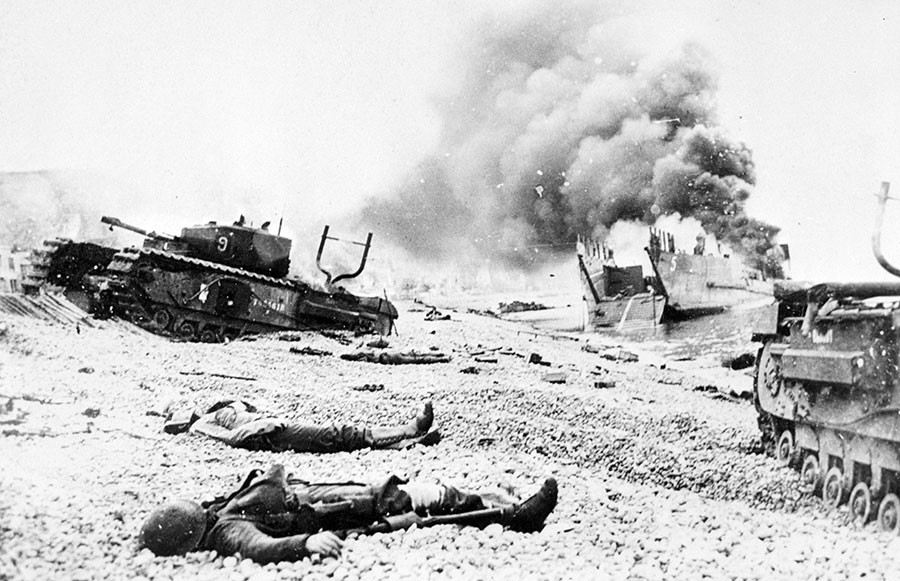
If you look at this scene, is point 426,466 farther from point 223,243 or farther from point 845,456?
point 223,243

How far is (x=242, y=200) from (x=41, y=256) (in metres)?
2.35

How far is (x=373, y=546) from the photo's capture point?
2.84 metres

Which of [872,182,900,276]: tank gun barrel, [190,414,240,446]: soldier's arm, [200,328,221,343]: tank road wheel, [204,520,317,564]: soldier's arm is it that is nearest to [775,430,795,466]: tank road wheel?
[872,182,900,276]: tank gun barrel

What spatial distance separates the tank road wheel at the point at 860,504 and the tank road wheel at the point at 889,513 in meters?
0.09

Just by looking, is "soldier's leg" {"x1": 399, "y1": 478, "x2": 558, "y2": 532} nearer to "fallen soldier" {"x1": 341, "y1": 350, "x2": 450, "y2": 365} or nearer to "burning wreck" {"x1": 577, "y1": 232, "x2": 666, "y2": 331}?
"fallen soldier" {"x1": 341, "y1": 350, "x2": 450, "y2": 365}

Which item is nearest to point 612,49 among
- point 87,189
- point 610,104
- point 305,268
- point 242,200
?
point 610,104

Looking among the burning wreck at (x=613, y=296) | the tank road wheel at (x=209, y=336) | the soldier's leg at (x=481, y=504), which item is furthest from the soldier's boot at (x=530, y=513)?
the tank road wheel at (x=209, y=336)

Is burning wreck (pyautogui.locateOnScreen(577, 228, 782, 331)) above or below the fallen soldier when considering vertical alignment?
above

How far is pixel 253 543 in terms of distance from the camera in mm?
2654

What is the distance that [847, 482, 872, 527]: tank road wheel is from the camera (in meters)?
3.46

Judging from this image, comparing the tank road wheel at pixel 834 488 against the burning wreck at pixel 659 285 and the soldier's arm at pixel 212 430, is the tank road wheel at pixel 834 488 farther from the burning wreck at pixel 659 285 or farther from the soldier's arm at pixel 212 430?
the burning wreck at pixel 659 285

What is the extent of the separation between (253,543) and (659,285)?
22.7 feet

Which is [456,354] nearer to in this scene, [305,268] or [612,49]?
[612,49]

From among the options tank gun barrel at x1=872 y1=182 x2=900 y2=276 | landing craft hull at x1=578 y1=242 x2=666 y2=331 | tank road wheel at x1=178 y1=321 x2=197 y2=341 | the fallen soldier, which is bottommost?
tank road wheel at x1=178 y1=321 x2=197 y2=341
